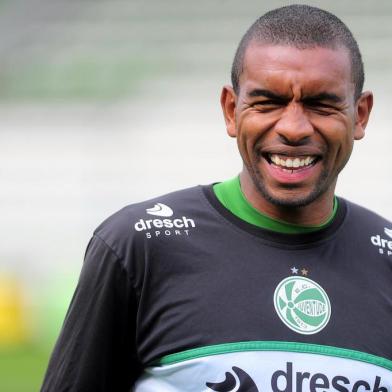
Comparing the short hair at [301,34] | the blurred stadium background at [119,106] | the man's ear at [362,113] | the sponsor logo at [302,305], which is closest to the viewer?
the sponsor logo at [302,305]

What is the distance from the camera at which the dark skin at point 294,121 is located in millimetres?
2586

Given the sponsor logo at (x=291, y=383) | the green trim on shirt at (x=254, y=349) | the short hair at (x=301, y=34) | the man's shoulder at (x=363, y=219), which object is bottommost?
the sponsor logo at (x=291, y=383)

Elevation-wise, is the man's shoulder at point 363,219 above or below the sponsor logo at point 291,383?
above

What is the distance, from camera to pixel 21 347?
8906 millimetres

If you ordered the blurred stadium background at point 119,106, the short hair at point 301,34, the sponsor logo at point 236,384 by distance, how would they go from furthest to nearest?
the blurred stadium background at point 119,106 < the short hair at point 301,34 < the sponsor logo at point 236,384

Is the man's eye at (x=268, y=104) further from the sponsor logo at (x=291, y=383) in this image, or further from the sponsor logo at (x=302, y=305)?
the sponsor logo at (x=291, y=383)

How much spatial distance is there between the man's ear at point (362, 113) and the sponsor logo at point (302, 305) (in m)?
0.42

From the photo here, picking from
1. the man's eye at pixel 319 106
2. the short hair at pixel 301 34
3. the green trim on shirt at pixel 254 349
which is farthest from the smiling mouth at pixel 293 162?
the green trim on shirt at pixel 254 349

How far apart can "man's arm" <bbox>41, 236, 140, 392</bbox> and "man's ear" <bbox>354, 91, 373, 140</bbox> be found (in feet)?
2.33

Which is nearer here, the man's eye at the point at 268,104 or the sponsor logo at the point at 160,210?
the man's eye at the point at 268,104

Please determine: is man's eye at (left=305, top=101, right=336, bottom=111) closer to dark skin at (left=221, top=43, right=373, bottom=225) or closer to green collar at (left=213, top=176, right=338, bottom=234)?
dark skin at (left=221, top=43, right=373, bottom=225)

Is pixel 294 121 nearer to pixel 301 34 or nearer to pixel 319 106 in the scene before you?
pixel 319 106

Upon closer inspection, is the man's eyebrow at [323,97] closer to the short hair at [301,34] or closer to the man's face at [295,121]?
the man's face at [295,121]

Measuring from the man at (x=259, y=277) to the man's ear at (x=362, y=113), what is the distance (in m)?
0.08
